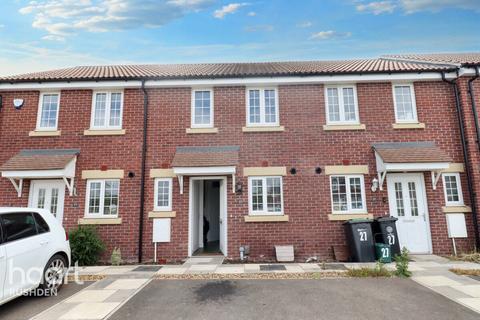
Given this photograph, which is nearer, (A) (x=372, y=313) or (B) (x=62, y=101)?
(A) (x=372, y=313)

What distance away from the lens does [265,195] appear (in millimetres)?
8414

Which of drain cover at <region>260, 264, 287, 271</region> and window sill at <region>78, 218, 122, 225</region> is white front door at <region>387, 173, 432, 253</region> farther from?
window sill at <region>78, 218, 122, 225</region>

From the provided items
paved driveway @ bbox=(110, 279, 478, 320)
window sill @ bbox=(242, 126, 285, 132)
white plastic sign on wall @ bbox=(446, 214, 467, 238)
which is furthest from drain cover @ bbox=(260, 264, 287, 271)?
white plastic sign on wall @ bbox=(446, 214, 467, 238)

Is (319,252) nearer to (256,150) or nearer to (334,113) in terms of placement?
(256,150)

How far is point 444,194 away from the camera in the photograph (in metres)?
8.27

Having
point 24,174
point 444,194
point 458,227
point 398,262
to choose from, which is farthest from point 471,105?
point 24,174

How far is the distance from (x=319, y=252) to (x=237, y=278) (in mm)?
3133

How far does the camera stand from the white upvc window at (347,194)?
8297 millimetres

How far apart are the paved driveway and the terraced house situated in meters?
2.36

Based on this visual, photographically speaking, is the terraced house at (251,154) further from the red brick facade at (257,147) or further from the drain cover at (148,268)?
the drain cover at (148,268)

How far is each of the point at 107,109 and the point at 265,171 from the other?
597cm

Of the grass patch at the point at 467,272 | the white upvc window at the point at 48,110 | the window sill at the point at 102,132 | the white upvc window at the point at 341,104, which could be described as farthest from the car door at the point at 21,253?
the grass patch at the point at 467,272

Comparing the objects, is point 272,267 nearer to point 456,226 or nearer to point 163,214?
point 163,214

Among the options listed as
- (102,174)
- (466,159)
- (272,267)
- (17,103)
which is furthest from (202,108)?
(466,159)
